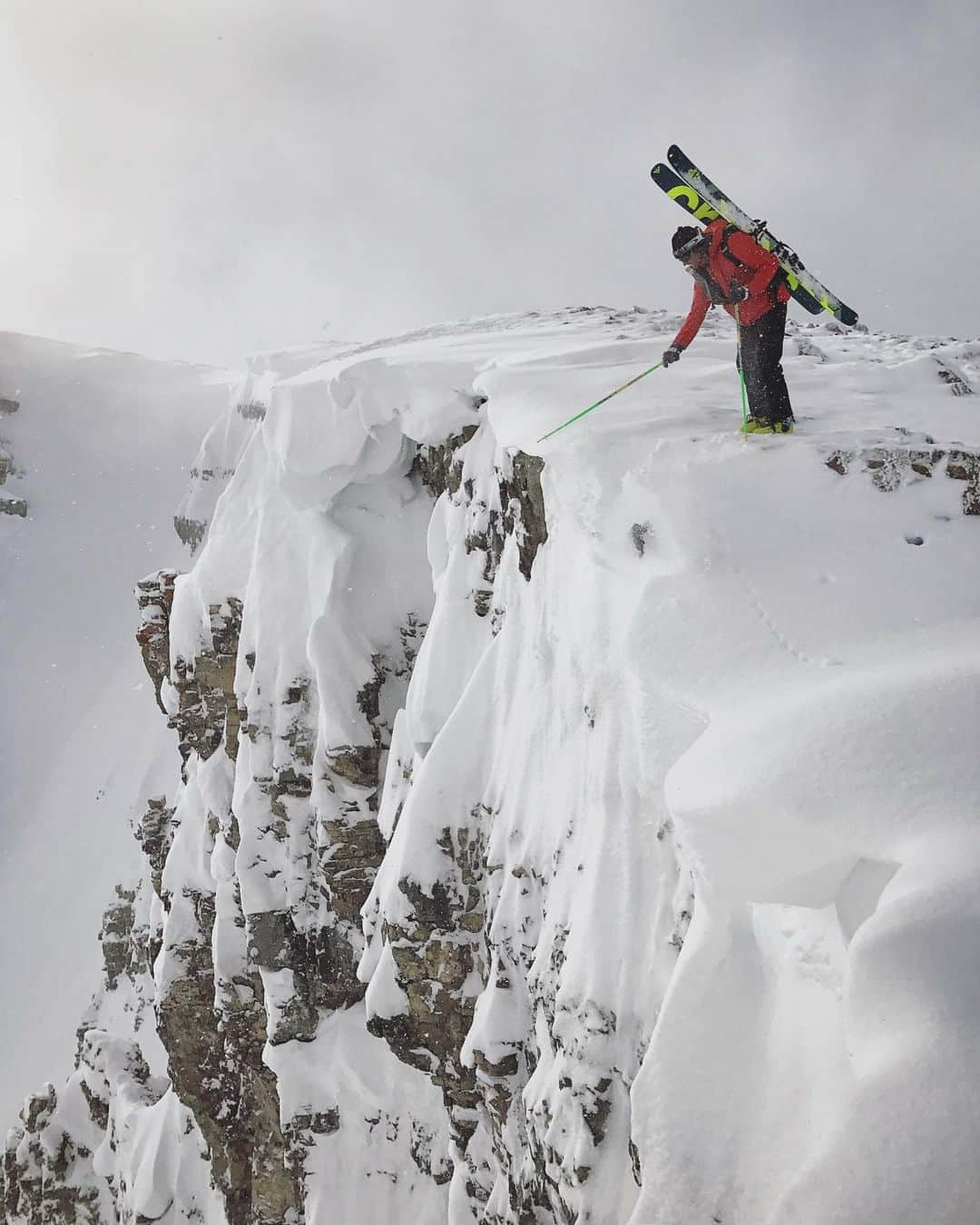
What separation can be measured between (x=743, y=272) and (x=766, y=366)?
2.85 ft

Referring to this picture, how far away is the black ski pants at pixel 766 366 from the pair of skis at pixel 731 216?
23 cm

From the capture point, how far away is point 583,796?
5.51m

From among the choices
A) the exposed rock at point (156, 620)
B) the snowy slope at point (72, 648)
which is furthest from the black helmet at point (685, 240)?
the snowy slope at point (72, 648)

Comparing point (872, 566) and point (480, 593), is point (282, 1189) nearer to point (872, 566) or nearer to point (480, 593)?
point (480, 593)

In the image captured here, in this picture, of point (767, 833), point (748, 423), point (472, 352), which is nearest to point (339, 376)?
point (472, 352)

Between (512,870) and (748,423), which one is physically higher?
(748,423)

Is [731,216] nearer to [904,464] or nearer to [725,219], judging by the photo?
[725,219]

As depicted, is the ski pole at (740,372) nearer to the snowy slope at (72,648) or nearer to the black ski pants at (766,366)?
the black ski pants at (766,366)

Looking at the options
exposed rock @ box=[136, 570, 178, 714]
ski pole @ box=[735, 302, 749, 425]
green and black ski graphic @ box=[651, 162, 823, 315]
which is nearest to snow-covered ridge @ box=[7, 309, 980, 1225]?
ski pole @ box=[735, 302, 749, 425]

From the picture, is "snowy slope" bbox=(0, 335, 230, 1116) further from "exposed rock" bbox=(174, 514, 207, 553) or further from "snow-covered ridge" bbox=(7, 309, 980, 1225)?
"snow-covered ridge" bbox=(7, 309, 980, 1225)

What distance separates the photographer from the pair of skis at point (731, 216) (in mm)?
5582

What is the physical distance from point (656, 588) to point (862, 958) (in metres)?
2.32

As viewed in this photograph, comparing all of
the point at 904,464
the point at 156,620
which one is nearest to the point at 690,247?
the point at 904,464

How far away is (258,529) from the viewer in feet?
41.3
